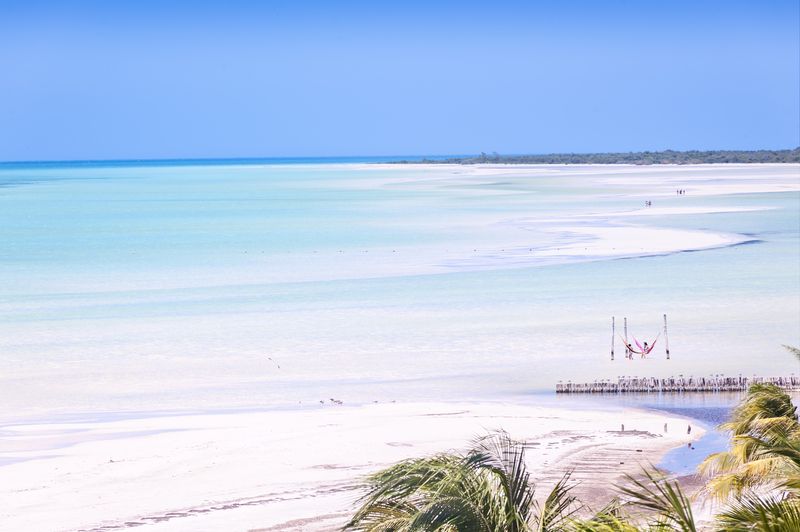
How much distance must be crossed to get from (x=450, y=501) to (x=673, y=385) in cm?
1718

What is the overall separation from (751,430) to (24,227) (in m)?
61.1

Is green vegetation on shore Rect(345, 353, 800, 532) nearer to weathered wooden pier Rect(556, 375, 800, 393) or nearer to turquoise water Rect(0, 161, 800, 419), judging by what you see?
weathered wooden pier Rect(556, 375, 800, 393)

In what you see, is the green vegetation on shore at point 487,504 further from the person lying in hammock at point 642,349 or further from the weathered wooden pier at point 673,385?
the person lying in hammock at point 642,349

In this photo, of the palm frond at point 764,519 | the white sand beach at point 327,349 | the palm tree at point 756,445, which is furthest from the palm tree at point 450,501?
the white sand beach at point 327,349

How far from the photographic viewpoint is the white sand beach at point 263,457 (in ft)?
49.0

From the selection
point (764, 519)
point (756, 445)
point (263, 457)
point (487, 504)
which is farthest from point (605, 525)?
point (263, 457)

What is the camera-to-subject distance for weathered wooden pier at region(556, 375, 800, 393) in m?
22.8

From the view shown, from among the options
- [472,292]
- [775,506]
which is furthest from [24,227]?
[775,506]

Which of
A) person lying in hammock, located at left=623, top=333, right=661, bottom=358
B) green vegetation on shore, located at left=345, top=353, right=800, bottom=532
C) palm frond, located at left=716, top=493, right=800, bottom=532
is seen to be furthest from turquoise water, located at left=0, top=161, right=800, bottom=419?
palm frond, located at left=716, top=493, right=800, bottom=532

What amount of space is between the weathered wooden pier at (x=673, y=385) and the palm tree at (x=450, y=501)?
1605 cm

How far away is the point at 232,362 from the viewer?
88.0ft

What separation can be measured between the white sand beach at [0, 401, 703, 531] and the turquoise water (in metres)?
2.07

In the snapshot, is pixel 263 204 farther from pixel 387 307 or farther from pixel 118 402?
pixel 118 402

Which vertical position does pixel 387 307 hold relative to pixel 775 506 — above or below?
below
